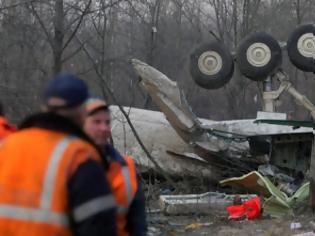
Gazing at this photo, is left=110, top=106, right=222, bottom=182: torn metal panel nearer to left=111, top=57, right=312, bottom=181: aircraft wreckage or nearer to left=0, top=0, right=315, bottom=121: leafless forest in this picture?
left=111, top=57, right=312, bottom=181: aircraft wreckage

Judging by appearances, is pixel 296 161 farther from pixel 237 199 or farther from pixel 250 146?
pixel 237 199

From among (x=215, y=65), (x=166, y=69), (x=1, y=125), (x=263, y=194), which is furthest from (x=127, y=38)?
(x=1, y=125)

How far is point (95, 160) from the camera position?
89.2 inches

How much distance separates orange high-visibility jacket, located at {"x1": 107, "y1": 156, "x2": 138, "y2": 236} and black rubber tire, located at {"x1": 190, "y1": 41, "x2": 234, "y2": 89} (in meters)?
9.61

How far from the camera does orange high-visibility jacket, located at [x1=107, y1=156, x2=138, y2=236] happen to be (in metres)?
2.89

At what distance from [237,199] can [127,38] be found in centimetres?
2255

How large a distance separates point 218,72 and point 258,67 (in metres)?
0.76

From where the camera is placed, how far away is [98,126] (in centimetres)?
299

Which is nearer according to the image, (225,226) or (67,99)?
(67,99)

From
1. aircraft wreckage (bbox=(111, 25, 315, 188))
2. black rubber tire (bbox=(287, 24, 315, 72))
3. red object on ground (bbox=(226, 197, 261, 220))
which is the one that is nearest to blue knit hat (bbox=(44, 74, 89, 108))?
red object on ground (bbox=(226, 197, 261, 220))

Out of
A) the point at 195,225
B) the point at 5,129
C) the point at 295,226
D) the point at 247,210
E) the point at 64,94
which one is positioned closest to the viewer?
the point at 64,94

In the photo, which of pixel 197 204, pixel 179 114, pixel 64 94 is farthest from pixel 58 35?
pixel 64 94

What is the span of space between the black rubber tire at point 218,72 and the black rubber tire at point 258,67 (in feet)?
0.76

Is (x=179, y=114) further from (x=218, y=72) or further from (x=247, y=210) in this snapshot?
(x=247, y=210)
